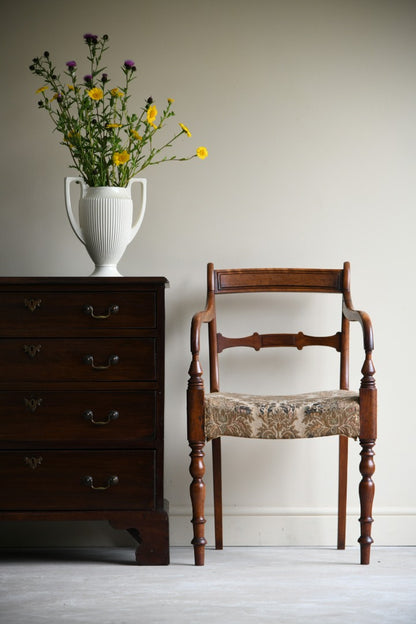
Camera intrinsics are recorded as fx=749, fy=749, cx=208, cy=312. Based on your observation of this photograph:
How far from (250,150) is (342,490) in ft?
4.15

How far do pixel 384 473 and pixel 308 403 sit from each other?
26.3 inches

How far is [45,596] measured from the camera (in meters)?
2.03

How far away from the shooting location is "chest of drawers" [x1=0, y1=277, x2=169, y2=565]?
2281mm

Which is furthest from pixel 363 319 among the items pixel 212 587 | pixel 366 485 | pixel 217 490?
pixel 212 587

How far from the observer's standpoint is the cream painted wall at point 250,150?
9.05 feet

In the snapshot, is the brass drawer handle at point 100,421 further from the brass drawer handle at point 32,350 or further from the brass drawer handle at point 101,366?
the brass drawer handle at point 32,350

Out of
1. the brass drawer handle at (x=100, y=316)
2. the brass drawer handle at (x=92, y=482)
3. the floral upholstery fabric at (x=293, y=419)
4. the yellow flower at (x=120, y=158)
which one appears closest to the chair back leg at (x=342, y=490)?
the floral upholstery fabric at (x=293, y=419)

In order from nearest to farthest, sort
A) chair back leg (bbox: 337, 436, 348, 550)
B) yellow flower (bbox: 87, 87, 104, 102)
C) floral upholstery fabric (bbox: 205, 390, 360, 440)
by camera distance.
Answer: floral upholstery fabric (bbox: 205, 390, 360, 440), yellow flower (bbox: 87, 87, 104, 102), chair back leg (bbox: 337, 436, 348, 550)

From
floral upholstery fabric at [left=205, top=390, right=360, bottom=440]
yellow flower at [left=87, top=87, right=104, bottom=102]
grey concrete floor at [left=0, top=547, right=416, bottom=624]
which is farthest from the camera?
yellow flower at [left=87, top=87, right=104, bottom=102]

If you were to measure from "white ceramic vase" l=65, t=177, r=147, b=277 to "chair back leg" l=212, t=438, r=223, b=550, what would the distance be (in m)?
0.70

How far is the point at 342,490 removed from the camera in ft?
8.46

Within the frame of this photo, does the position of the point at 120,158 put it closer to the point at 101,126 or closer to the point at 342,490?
the point at 101,126

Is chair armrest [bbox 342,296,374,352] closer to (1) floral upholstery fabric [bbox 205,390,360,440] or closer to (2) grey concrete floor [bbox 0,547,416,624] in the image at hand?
(1) floral upholstery fabric [bbox 205,390,360,440]

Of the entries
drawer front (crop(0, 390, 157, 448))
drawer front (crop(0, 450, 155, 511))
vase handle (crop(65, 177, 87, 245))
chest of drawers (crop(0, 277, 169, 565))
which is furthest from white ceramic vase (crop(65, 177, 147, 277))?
drawer front (crop(0, 450, 155, 511))
